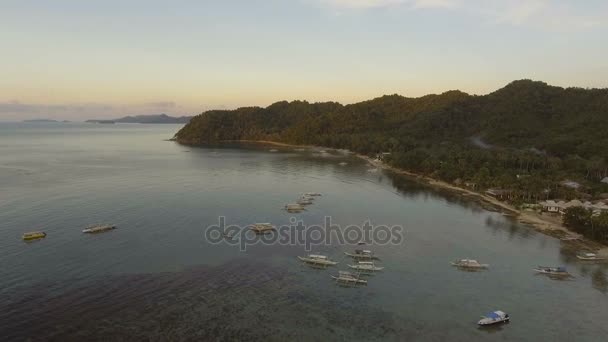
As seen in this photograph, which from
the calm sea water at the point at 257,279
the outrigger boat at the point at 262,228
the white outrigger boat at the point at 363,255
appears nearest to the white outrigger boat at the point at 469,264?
the calm sea water at the point at 257,279

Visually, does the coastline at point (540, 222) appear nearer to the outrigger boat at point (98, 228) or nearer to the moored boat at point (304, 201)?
the moored boat at point (304, 201)

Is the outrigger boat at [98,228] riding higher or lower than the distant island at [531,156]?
lower

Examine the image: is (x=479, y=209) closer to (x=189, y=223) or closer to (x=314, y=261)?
(x=314, y=261)

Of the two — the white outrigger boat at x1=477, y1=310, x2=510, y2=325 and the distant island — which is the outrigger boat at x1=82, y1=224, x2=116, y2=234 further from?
the distant island

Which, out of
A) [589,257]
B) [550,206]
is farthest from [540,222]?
[589,257]

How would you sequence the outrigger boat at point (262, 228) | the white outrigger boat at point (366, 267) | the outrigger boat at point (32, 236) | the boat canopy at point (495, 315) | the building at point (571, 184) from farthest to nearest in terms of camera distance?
the building at point (571, 184) < the outrigger boat at point (262, 228) < the outrigger boat at point (32, 236) < the white outrigger boat at point (366, 267) < the boat canopy at point (495, 315)

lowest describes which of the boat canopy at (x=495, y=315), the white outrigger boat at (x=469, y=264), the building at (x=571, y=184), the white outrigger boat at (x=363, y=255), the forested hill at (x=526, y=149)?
the boat canopy at (x=495, y=315)

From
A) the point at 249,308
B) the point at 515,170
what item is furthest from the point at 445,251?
the point at 515,170

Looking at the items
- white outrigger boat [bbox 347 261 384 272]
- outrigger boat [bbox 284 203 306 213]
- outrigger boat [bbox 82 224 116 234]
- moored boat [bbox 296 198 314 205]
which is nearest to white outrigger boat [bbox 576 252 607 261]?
white outrigger boat [bbox 347 261 384 272]
